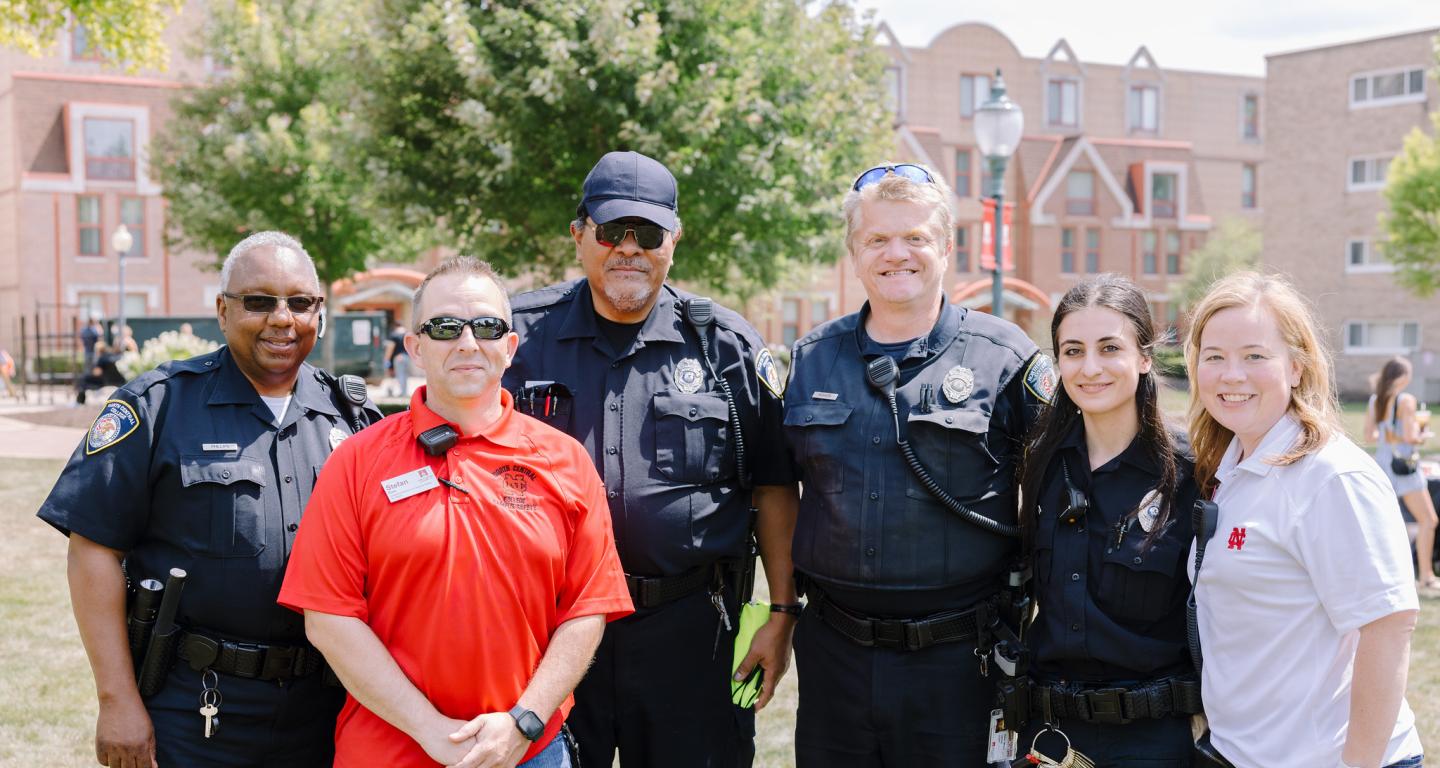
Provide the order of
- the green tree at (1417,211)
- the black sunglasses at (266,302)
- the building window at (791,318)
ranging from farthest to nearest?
the building window at (791,318)
the green tree at (1417,211)
the black sunglasses at (266,302)

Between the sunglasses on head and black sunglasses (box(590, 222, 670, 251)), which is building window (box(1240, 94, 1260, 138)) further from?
black sunglasses (box(590, 222, 670, 251))

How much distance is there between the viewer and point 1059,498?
124 inches

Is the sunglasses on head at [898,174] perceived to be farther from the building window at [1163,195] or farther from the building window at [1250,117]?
the building window at [1250,117]

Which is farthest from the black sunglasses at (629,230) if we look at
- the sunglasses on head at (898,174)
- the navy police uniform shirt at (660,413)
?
the sunglasses on head at (898,174)

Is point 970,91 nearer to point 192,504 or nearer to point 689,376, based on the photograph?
point 689,376

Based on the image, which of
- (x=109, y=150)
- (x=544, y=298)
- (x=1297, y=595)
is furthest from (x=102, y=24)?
(x=109, y=150)

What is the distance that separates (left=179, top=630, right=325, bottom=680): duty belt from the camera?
304 cm

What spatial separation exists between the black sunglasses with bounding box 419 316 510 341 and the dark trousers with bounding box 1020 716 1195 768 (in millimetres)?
1875

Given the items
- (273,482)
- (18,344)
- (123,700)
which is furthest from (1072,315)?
(18,344)

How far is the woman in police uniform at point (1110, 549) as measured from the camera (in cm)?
295

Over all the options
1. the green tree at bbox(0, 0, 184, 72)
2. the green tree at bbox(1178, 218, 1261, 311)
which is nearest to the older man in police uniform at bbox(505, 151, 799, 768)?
the green tree at bbox(0, 0, 184, 72)

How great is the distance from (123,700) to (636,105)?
11.2m

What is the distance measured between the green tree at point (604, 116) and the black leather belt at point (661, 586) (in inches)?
385

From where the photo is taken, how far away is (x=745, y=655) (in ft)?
12.3
